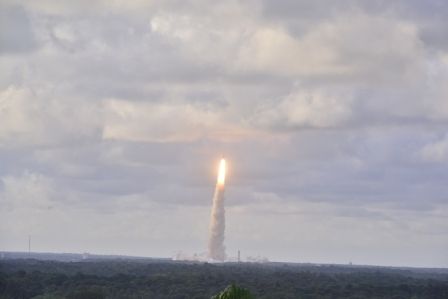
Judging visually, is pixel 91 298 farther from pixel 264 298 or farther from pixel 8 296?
pixel 264 298

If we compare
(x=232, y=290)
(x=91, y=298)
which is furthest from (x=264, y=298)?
(x=232, y=290)

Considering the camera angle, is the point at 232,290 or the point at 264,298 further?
the point at 264,298

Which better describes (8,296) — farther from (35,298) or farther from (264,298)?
(264,298)

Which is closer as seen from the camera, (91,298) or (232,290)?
(232,290)

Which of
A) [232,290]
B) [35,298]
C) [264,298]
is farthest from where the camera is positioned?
[264,298]

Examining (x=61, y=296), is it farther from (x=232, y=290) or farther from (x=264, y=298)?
(x=232, y=290)

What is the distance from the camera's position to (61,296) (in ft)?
619

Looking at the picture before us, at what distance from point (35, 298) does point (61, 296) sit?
5.60m

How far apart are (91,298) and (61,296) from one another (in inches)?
298

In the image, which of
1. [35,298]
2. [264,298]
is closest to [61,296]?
[35,298]

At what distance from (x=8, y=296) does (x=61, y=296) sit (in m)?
11.0

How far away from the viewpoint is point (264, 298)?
196750 millimetres

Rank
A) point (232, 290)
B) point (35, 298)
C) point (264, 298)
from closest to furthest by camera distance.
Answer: point (232, 290) → point (35, 298) → point (264, 298)

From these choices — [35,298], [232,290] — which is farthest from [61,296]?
[232,290]
